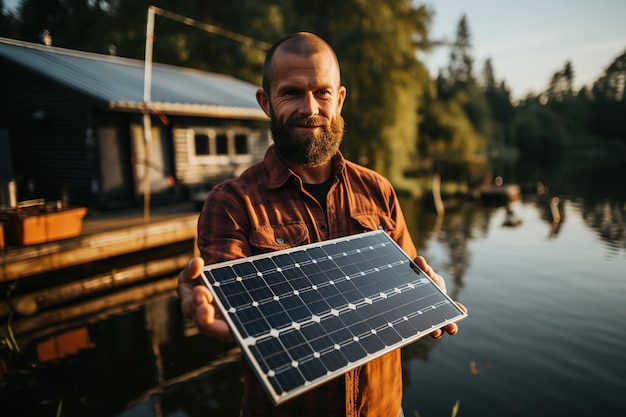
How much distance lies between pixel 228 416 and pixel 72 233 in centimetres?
757

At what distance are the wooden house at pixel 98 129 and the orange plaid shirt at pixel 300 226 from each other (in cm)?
1205

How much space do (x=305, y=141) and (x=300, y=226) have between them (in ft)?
2.04

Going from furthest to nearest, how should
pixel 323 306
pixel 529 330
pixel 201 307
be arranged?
pixel 529 330 < pixel 323 306 < pixel 201 307

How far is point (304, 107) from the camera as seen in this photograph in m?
2.58

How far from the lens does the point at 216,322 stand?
198cm

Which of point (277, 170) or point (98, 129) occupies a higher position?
point (98, 129)

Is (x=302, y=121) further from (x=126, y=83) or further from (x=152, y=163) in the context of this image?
(x=152, y=163)

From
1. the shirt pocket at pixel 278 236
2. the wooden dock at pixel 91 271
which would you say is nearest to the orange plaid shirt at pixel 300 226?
the shirt pocket at pixel 278 236

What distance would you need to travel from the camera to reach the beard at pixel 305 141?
2.63 meters

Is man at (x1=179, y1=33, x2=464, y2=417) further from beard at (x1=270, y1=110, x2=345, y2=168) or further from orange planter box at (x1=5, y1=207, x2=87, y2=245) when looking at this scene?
orange planter box at (x1=5, y1=207, x2=87, y2=245)

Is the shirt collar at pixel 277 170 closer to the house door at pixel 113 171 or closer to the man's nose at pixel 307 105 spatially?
the man's nose at pixel 307 105

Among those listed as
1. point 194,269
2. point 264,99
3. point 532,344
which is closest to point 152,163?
point 264,99

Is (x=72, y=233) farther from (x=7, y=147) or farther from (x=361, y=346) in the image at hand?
(x=361, y=346)

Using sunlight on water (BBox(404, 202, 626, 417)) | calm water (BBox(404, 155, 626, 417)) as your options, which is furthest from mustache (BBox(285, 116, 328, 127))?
sunlight on water (BBox(404, 202, 626, 417))
